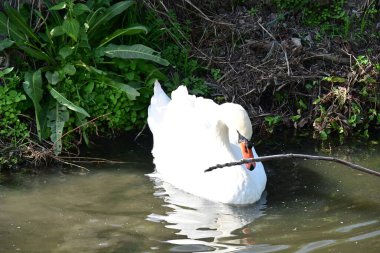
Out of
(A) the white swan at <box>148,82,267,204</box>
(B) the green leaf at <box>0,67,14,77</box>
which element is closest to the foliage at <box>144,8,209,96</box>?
(A) the white swan at <box>148,82,267,204</box>

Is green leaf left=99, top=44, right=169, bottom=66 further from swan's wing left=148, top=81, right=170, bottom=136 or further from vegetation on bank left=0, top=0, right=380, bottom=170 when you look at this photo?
swan's wing left=148, top=81, right=170, bottom=136

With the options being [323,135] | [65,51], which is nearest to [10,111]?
[65,51]

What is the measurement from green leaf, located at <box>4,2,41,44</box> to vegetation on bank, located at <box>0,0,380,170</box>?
1 cm

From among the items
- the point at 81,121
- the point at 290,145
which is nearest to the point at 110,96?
the point at 81,121

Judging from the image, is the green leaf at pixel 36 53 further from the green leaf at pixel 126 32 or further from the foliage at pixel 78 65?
the green leaf at pixel 126 32

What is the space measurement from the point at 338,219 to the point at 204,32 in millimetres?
3767

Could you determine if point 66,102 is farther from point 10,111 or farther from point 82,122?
point 10,111

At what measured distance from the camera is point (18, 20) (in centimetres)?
867

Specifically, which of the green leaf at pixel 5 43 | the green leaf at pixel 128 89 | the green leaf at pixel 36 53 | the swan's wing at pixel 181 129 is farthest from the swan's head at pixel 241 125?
the green leaf at pixel 5 43

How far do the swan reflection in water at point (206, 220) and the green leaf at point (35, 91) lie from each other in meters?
Result: 1.50

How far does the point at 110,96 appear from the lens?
878 cm

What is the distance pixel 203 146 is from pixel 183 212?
881 mm

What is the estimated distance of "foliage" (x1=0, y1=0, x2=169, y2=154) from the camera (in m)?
8.52

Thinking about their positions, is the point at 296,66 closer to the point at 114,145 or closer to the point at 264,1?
the point at 264,1
